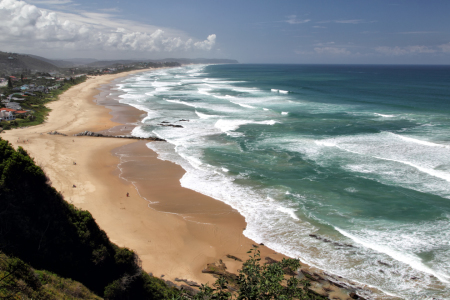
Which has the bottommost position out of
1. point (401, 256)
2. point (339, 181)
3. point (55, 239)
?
point (401, 256)

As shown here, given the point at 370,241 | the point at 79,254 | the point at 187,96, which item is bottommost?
the point at 370,241

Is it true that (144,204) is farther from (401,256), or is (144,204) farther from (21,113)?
(21,113)

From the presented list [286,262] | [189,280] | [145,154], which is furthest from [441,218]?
[145,154]

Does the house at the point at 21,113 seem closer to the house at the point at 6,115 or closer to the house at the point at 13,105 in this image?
the house at the point at 6,115

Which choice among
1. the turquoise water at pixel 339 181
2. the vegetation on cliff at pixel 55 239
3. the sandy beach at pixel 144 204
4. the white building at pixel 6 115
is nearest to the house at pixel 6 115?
the white building at pixel 6 115

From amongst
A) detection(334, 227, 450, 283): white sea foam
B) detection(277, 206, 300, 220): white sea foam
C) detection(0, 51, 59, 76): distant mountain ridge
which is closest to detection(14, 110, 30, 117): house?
detection(277, 206, 300, 220): white sea foam

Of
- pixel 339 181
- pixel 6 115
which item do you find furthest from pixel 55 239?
pixel 6 115

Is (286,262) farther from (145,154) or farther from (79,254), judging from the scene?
(145,154)
